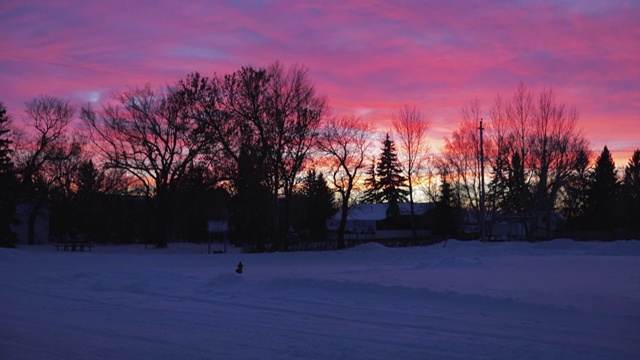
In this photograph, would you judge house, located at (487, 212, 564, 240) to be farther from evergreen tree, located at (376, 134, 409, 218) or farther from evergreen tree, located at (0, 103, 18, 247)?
evergreen tree, located at (0, 103, 18, 247)

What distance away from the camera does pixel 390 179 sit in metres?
87.4

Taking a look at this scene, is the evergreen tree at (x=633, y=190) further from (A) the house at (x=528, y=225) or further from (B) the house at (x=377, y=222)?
(B) the house at (x=377, y=222)

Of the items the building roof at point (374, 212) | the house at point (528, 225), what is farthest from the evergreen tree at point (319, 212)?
the house at point (528, 225)

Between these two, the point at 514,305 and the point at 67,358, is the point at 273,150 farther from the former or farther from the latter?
the point at 67,358

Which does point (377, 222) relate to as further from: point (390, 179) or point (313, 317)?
point (313, 317)

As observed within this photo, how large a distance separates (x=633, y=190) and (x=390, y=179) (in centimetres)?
3493

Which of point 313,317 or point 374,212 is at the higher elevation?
point 374,212

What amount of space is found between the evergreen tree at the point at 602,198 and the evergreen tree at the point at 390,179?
25.2m

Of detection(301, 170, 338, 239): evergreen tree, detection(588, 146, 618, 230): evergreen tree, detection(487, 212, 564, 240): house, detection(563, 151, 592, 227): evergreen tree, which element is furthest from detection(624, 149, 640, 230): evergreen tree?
detection(301, 170, 338, 239): evergreen tree

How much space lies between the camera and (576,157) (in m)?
59.2

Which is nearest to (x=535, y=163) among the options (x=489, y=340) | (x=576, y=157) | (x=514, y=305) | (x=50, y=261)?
(x=576, y=157)

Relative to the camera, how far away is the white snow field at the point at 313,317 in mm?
9250

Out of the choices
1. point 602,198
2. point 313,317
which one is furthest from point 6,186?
point 602,198

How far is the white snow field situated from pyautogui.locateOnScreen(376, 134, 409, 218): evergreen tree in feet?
212
